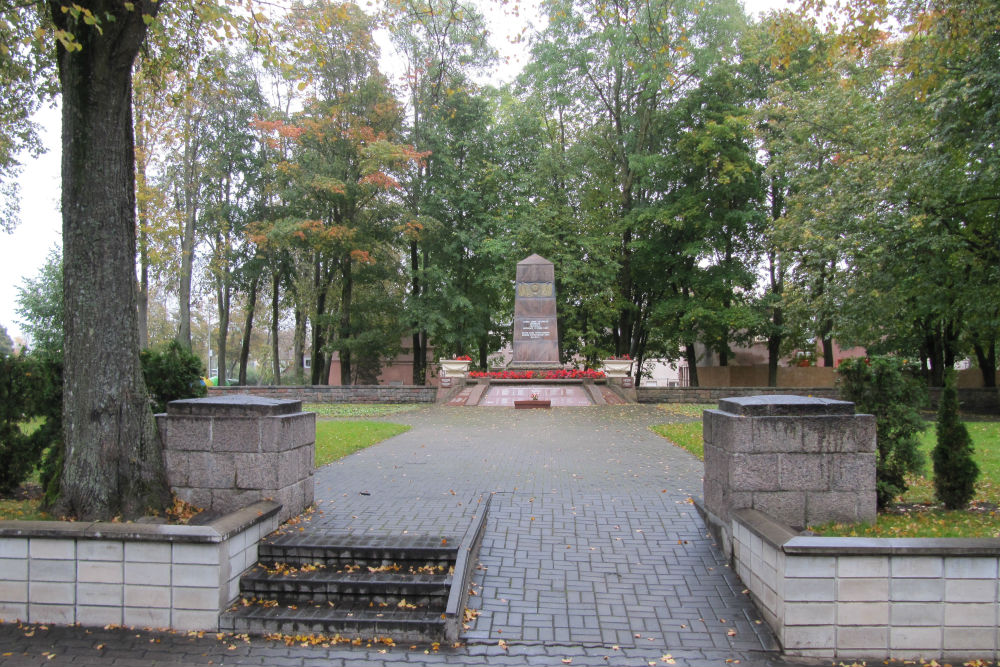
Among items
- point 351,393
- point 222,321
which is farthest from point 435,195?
point 222,321

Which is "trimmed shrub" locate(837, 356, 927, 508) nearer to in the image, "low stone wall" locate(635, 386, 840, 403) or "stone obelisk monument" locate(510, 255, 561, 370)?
"low stone wall" locate(635, 386, 840, 403)

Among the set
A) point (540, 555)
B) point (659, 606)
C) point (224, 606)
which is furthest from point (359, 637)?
point (659, 606)

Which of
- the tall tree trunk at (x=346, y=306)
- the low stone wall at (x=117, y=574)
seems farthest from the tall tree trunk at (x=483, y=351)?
the low stone wall at (x=117, y=574)

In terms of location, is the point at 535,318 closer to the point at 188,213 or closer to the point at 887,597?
the point at 188,213

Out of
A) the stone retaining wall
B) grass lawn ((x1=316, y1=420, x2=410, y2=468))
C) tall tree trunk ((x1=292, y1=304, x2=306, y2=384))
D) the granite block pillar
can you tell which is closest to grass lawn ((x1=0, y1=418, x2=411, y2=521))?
grass lawn ((x1=316, y1=420, x2=410, y2=468))

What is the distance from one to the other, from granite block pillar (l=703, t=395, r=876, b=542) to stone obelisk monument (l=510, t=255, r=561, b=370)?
686 inches

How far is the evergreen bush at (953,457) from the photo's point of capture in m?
5.45

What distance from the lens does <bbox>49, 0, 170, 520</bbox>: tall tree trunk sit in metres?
4.92

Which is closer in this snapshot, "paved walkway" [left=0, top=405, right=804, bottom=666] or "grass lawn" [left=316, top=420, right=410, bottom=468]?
"paved walkway" [left=0, top=405, right=804, bottom=666]

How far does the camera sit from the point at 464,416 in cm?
1553

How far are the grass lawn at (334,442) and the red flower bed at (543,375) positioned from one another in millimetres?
6689

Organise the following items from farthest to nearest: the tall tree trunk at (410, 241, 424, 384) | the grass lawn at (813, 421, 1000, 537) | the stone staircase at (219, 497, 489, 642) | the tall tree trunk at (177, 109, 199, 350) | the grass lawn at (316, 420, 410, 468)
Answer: the tall tree trunk at (410, 241, 424, 384) → the tall tree trunk at (177, 109, 199, 350) → the grass lawn at (316, 420, 410, 468) → the grass lawn at (813, 421, 1000, 537) → the stone staircase at (219, 497, 489, 642)

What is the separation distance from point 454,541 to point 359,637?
3.61 feet

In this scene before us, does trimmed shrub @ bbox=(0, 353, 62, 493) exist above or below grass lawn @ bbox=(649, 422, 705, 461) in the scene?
above
